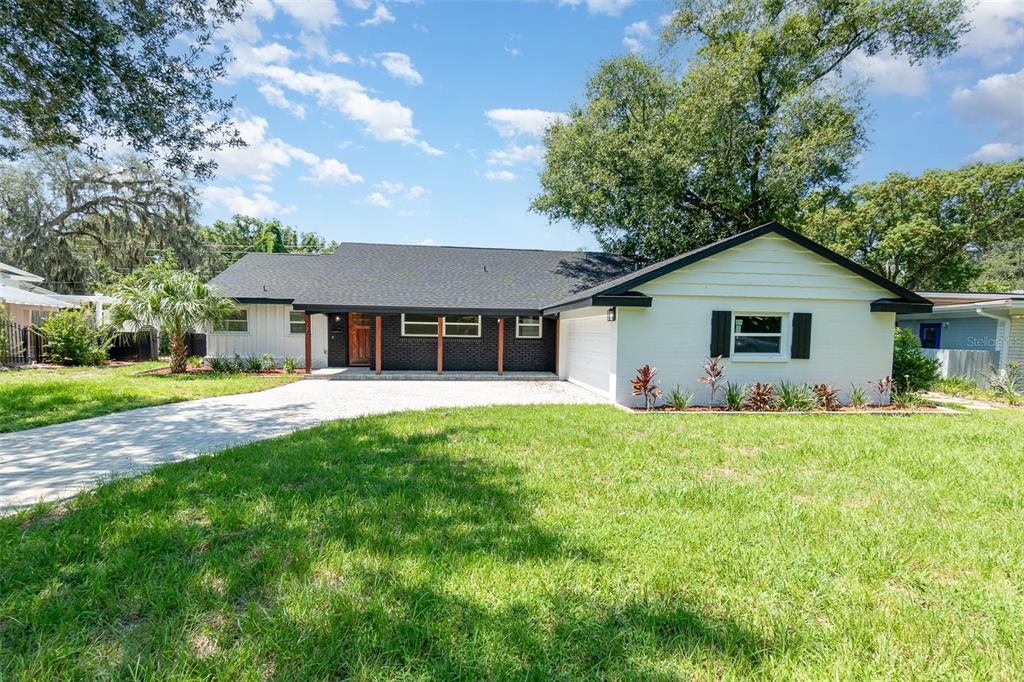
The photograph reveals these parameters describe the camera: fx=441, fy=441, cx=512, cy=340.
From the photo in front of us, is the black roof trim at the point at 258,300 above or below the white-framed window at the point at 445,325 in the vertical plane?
above

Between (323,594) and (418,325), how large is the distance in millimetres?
13119

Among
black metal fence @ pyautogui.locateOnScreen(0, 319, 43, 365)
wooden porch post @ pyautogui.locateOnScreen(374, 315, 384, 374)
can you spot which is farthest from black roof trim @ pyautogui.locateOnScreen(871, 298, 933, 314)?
black metal fence @ pyautogui.locateOnScreen(0, 319, 43, 365)

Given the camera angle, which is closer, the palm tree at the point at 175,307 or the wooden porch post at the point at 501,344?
the palm tree at the point at 175,307

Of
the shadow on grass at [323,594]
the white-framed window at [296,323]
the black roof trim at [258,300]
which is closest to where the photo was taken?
the shadow on grass at [323,594]

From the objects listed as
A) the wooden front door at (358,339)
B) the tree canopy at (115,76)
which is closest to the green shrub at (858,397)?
the tree canopy at (115,76)

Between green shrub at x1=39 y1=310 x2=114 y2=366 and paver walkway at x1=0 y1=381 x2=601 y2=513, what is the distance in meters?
8.78

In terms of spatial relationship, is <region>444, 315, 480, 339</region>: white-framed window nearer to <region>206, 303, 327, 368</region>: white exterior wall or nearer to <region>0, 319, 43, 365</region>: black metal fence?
<region>206, 303, 327, 368</region>: white exterior wall

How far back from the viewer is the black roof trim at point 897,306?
1013 centimetres

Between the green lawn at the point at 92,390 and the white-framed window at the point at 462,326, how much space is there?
5.16 metres

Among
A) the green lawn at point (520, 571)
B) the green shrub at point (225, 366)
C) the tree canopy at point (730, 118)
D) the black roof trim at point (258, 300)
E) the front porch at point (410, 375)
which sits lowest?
the front porch at point (410, 375)

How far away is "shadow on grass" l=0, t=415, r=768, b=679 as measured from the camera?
7.07ft

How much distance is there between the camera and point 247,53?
808 cm

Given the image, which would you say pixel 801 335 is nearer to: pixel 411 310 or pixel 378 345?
pixel 411 310

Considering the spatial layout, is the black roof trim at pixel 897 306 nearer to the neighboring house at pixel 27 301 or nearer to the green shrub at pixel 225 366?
the green shrub at pixel 225 366
